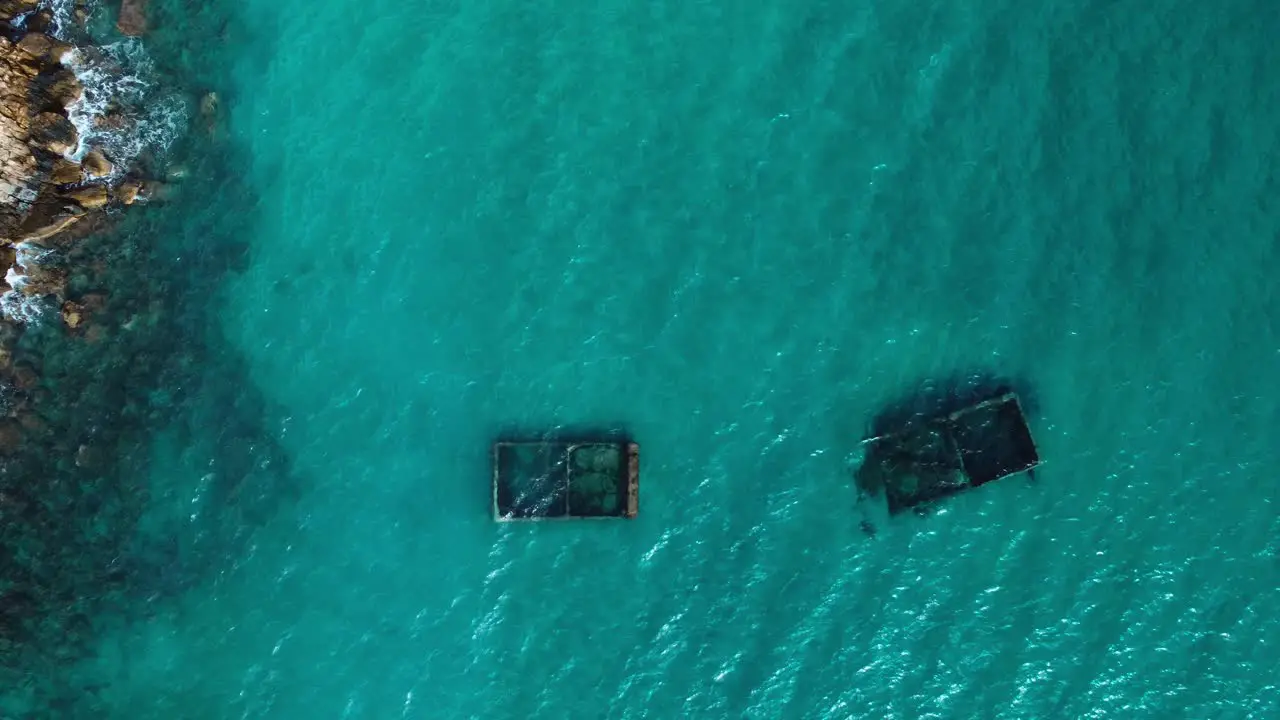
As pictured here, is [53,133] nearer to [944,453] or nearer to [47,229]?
[47,229]

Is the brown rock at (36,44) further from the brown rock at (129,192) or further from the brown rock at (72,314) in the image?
the brown rock at (72,314)

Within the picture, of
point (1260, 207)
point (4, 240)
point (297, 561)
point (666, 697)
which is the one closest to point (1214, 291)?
point (1260, 207)

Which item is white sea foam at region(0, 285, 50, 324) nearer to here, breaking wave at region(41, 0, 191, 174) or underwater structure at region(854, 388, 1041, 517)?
breaking wave at region(41, 0, 191, 174)

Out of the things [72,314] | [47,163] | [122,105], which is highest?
[122,105]

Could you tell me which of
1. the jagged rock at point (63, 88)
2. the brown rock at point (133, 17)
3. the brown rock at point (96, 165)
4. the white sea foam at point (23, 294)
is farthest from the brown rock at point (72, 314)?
the brown rock at point (133, 17)

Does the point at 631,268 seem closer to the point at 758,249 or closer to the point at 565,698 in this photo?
the point at 758,249

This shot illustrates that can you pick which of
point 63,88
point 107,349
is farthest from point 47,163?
point 107,349

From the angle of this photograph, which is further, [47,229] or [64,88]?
[64,88]
